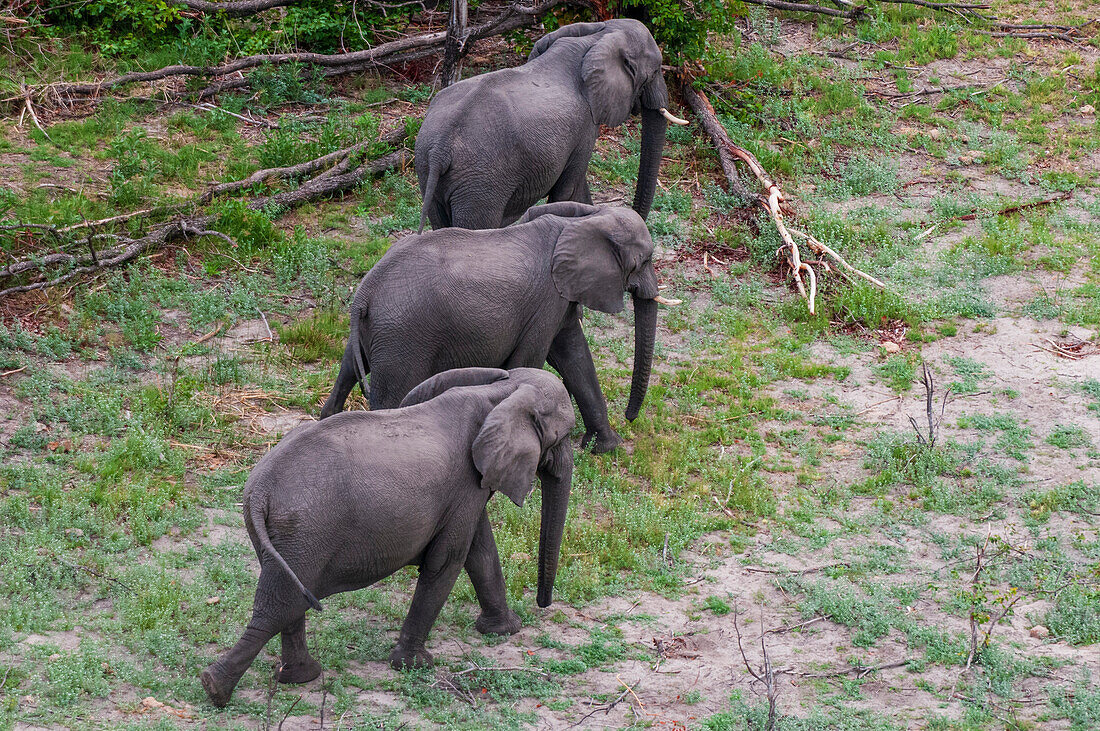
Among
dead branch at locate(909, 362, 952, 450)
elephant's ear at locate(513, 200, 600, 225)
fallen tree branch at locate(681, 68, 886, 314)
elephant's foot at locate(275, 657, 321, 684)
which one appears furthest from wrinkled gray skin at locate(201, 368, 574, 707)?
fallen tree branch at locate(681, 68, 886, 314)

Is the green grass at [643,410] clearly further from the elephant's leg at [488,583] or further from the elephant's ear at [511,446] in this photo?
the elephant's ear at [511,446]

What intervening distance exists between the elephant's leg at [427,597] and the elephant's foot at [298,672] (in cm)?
47

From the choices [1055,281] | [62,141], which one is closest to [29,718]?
[62,141]

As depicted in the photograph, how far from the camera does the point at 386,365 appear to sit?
767 centimetres

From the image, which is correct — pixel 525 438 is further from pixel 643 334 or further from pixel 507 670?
pixel 643 334

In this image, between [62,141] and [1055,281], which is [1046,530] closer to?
[1055,281]

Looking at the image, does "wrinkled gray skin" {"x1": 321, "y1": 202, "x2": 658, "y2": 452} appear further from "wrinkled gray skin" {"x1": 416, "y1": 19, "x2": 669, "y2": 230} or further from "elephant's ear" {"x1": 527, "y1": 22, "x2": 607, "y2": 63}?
"elephant's ear" {"x1": 527, "y1": 22, "x2": 607, "y2": 63}

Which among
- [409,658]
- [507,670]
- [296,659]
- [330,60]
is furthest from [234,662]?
[330,60]

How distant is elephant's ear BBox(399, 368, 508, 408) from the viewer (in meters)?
6.83

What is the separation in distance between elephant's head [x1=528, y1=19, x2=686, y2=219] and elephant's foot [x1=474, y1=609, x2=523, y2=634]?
4.72m

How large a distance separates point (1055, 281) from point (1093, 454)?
3.10m

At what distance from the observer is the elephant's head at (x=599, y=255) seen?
8125mm

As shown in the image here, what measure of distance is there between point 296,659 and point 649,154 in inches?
256

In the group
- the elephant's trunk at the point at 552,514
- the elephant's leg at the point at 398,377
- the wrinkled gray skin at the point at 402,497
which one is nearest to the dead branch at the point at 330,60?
the elephant's leg at the point at 398,377
